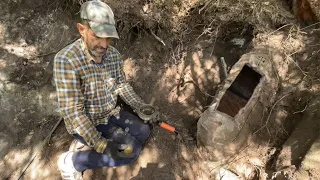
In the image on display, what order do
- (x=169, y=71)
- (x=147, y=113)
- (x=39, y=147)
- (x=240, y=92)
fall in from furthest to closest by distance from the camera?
1. (x=169, y=71)
2. (x=39, y=147)
3. (x=240, y=92)
4. (x=147, y=113)

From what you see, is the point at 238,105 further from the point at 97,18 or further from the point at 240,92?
the point at 97,18

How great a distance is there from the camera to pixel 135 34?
3561mm

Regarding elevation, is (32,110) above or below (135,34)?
below

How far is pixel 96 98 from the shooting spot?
2164 millimetres

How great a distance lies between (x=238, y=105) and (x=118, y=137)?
56.2 inches

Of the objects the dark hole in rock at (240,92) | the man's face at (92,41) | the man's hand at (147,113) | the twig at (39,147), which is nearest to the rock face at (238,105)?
the dark hole in rock at (240,92)

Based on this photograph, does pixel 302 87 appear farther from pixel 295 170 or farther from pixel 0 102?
pixel 0 102

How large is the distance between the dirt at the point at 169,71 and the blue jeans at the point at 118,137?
21 centimetres

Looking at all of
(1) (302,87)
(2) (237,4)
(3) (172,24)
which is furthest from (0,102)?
(1) (302,87)

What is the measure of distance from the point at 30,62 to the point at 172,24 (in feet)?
7.18

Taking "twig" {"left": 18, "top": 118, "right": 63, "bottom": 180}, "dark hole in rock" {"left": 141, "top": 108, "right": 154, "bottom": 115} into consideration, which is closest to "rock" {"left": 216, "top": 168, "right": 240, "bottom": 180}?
"dark hole in rock" {"left": 141, "top": 108, "right": 154, "bottom": 115}

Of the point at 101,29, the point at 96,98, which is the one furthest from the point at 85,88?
the point at 101,29

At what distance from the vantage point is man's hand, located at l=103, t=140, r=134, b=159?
2102 mm

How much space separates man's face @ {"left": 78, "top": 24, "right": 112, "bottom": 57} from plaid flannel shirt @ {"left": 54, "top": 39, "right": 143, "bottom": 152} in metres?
0.06
